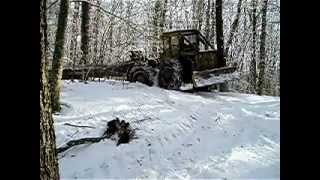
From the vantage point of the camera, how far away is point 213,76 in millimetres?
13789

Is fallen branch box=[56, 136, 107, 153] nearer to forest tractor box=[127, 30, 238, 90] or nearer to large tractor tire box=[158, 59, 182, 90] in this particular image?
large tractor tire box=[158, 59, 182, 90]

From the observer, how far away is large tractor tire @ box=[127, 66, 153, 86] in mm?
13461

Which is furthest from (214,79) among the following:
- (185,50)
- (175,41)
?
(175,41)

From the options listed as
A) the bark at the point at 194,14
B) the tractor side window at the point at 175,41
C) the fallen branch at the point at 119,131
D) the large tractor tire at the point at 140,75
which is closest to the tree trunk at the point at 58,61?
the fallen branch at the point at 119,131

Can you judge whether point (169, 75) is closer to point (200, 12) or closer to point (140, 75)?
point (140, 75)

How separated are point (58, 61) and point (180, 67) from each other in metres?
→ 5.61

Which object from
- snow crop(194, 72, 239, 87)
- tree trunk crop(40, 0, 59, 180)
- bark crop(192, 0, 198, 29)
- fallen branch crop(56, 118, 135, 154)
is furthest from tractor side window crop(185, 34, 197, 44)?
tree trunk crop(40, 0, 59, 180)

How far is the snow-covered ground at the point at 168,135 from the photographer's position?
279 inches

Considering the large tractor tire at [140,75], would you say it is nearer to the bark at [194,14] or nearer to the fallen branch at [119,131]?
the fallen branch at [119,131]

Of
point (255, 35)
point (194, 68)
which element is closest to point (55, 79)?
point (194, 68)

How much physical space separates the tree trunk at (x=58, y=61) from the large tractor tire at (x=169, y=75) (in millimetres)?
4842
